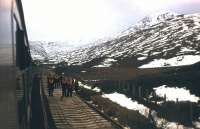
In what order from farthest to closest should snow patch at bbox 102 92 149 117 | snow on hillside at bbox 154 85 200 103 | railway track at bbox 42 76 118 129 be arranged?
snow on hillside at bbox 154 85 200 103
snow patch at bbox 102 92 149 117
railway track at bbox 42 76 118 129

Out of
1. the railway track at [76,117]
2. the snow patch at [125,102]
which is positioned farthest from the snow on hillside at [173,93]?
the railway track at [76,117]

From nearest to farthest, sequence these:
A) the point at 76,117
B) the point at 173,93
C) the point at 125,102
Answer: the point at 76,117, the point at 125,102, the point at 173,93

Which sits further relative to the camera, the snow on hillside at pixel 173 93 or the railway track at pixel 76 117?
the snow on hillside at pixel 173 93

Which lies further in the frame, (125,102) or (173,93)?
(173,93)

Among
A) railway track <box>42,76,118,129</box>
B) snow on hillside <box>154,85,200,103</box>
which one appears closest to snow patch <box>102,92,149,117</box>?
snow on hillside <box>154,85,200,103</box>

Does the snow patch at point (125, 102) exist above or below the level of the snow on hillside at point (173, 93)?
below

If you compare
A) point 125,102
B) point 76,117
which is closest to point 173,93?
point 125,102

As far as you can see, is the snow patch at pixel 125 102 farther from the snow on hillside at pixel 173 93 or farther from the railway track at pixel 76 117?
the railway track at pixel 76 117

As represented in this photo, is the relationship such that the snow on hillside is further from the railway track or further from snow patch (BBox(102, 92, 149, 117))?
the railway track

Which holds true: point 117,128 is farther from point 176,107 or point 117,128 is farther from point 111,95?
point 111,95

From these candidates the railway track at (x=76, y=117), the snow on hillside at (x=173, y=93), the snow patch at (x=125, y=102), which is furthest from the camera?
the snow on hillside at (x=173, y=93)

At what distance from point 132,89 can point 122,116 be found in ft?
84.5

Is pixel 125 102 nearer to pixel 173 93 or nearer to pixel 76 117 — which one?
pixel 173 93

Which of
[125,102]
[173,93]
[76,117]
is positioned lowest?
[125,102]
